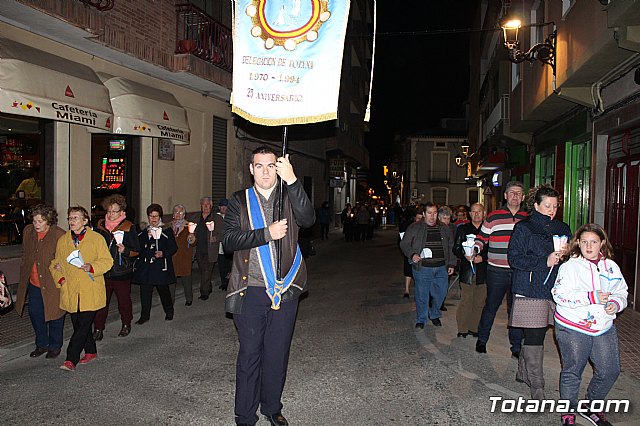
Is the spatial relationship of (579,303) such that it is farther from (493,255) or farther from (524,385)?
(493,255)

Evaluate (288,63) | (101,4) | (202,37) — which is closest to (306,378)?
(288,63)

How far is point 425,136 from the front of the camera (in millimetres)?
64500

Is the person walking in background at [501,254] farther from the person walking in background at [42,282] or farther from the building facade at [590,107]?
the person walking in background at [42,282]

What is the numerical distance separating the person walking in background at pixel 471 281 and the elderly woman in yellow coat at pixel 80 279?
4556 millimetres

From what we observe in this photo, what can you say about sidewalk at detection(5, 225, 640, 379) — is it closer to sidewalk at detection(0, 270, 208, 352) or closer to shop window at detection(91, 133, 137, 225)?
sidewalk at detection(0, 270, 208, 352)

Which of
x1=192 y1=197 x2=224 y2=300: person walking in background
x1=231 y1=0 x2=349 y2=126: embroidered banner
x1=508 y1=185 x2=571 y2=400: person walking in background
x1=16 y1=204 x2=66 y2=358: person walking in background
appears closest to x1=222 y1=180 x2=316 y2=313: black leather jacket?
x1=231 y1=0 x2=349 y2=126: embroidered banner

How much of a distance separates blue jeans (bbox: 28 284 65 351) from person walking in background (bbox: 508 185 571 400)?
5.17 meters

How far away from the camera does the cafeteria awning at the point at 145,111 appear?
12.1 metres

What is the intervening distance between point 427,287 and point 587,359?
13.5ft

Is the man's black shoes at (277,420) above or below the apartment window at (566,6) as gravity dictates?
below

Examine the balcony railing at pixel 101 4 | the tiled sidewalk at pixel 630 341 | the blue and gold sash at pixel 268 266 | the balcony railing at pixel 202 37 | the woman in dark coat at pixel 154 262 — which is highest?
the balcony railing at pixel 202 37

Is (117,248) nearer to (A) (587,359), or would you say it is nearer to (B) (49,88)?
(B) (49,88)

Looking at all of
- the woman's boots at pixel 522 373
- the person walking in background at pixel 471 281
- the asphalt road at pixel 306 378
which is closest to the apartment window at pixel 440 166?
the asphalt road at pixel 306 378

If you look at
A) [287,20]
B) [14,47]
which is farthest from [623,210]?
[14,47]
